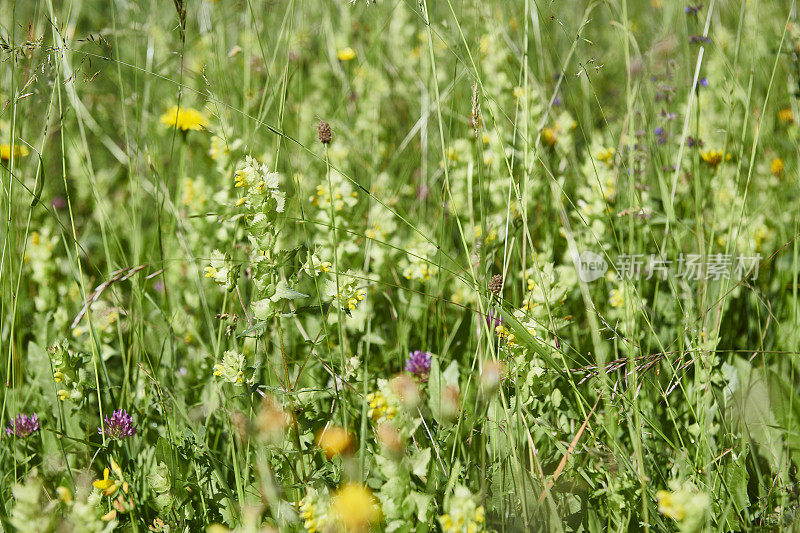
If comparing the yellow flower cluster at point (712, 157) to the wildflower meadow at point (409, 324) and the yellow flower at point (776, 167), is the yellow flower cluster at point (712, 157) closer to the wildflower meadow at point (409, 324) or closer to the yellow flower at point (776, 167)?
the wildflower meadow at point (409, 324)

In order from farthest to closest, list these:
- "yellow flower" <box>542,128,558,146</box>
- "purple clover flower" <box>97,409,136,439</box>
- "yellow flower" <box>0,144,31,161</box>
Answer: "yellow flower" <box>542,128,558,146</box>, "yellow flower" <box>0,144,31,161</box>, "purple clover flower" <box>97,409,136,439</box>

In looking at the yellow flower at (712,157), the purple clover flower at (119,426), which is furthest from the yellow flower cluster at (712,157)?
the purple clover flower at (119,426)

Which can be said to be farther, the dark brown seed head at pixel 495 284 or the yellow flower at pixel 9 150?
the yellow flower at pixel 9 150

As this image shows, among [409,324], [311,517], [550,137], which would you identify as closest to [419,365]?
[409,324]

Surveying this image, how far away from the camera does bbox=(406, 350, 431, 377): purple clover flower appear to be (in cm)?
146

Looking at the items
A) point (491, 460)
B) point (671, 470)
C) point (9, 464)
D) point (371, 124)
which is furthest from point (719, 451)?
point (371, 124)

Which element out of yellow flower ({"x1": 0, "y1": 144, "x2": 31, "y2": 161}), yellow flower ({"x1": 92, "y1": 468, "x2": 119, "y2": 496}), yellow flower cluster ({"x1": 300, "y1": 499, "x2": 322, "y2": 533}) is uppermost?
yellow flower ({"x1": 0, "y1": 144, "x2": 31, "y2": 161})

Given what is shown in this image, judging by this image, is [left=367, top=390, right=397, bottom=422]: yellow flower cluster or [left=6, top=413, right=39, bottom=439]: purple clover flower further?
[left=6, top=413, right=39, bottom=439]: purple clover flower

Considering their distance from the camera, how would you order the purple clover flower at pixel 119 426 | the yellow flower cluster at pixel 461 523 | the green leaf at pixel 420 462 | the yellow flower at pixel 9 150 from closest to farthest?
1. the yellow flower cluster at pixel 461 523
2. the green leaf at pixel 420 462
3. the purple clover flower at pixel 119 426
4. the yellow flower at pixel 9 150

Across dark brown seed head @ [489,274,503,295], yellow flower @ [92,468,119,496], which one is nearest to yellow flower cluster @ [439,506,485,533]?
dark brown seed head @ [489,274,503,295]

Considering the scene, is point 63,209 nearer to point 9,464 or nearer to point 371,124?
point 371,124

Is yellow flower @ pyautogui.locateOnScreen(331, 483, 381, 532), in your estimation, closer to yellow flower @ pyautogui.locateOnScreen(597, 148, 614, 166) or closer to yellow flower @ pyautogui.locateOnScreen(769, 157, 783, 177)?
yellow flower @ pyautogui.locateOnScreen(597, 148, 614, 166)

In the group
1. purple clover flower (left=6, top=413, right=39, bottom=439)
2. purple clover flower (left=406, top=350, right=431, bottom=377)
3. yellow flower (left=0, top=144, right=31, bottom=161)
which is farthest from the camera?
yellow flower (left=0, top=144, right=31, bottom=161)

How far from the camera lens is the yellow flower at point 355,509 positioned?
0.90 m
